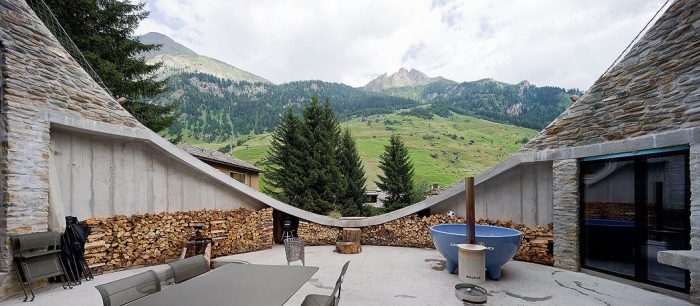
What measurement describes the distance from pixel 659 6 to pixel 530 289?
5208mm

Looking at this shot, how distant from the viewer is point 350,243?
813cm

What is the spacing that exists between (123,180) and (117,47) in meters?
9.25

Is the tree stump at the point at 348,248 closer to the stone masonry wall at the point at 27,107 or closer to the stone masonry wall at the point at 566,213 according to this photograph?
the stone masonry wall at the point at 566,213

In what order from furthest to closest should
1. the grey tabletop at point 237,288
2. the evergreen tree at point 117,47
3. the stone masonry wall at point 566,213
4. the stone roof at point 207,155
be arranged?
the stone roof at point 207,155
the evergreen tree at point 117,47
the stone masonry wall at point 566,213
the grey tabletop at point 237,288

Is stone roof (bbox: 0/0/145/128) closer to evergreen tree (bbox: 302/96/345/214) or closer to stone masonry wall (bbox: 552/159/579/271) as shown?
stone masonry wall (bbox: 552/159/579/271)

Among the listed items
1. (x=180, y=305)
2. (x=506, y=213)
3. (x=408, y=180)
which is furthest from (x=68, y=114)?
(x=408, y=180)

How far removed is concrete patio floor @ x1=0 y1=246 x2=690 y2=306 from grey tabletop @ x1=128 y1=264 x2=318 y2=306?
1215 mm

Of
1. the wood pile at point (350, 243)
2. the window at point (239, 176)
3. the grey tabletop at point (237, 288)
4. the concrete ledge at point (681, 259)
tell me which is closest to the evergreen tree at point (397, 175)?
the window at point (239, 176)

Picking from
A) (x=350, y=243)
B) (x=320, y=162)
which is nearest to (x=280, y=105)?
(x=320, y=162)

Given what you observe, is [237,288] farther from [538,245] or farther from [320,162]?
[320,162]

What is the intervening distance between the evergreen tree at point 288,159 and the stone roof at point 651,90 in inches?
659

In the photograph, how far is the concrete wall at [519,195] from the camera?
6.95 metres

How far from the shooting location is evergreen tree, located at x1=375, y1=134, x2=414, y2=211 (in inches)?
1001

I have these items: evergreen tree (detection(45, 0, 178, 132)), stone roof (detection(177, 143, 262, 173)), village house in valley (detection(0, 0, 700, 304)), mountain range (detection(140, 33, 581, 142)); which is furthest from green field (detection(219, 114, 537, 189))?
village house in valley (detection(0, 0, 700, 304))
